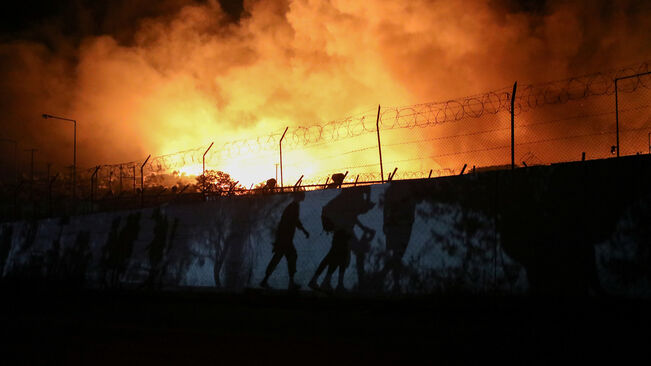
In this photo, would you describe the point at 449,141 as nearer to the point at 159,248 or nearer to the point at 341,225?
the point at 341,225

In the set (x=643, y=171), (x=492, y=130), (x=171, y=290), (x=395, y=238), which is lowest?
(x=171, y=290)

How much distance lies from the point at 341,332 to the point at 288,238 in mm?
3851

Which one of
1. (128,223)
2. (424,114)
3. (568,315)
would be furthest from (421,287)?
(128,223)

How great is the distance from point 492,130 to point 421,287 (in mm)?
2923

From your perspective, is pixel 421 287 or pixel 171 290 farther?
pixel 171 290

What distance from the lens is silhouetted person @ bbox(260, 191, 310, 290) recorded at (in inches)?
440

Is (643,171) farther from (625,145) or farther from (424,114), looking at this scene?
(424,114)

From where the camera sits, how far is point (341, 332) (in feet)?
25.2

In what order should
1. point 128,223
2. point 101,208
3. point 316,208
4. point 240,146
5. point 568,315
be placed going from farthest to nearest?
1. point 101,208
2. point 128,223
3. point 240,146
4. point 316,208
5. point 568,315

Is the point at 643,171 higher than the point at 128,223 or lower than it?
higher

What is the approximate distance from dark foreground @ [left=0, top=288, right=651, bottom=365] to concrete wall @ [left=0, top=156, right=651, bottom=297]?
363mm

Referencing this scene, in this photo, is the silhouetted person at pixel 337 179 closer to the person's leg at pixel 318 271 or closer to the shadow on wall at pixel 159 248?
the person's leg at pixel 318 271

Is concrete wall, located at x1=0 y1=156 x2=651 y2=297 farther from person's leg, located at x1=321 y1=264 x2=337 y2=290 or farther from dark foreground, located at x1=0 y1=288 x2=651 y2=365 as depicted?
dark foreground, located at x1=0 y1=288 x2=651 y2=365

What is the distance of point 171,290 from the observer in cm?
1305
